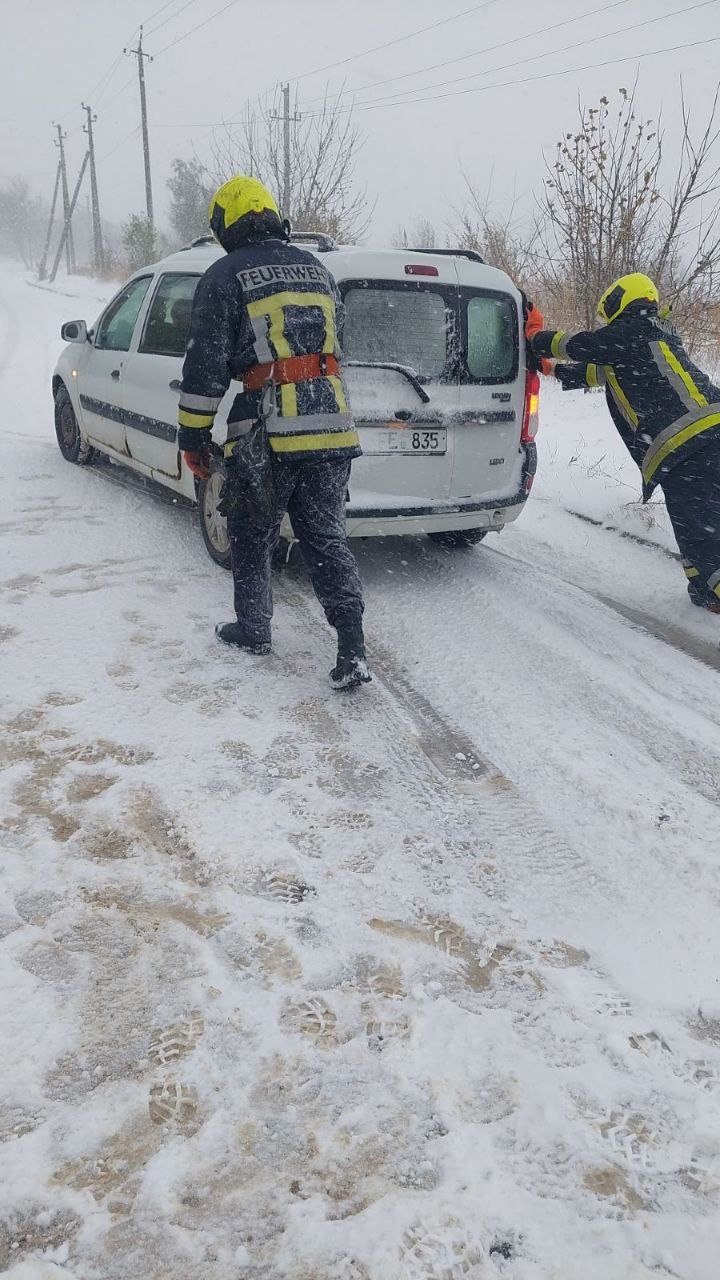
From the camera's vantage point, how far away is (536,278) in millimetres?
11922

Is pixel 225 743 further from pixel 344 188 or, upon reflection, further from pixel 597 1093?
pixel 344 188

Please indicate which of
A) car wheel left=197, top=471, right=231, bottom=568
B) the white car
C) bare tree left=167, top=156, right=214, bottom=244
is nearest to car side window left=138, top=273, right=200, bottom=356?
the white car

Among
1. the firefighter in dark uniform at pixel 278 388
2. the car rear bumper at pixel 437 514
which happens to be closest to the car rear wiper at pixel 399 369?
the car rear bumper at pixel 437 514

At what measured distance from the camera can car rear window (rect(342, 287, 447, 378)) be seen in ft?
13.9

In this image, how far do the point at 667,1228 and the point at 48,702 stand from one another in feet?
8.35

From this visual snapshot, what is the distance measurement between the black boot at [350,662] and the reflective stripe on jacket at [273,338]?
29.1 inches

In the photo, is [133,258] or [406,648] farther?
[133,258]

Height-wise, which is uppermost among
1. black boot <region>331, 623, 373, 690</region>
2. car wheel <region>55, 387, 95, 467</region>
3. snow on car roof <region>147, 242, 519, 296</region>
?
snow on car roof <region>147, 242, 519, 296</region>

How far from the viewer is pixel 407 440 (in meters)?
4.45

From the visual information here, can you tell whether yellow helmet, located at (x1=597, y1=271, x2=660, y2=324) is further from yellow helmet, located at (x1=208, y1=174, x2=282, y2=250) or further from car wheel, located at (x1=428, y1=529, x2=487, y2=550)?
yellow helmet, located at (x1=208, y1=174, x2=282, y2=250)

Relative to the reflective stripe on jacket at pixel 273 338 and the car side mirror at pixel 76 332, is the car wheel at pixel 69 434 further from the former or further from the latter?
the reflective stripe on jacket at pixel 273 338

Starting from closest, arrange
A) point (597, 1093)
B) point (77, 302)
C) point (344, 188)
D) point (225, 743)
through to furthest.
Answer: point (597, 1093), point (225, 743), point (344, 188), point (77, 302)

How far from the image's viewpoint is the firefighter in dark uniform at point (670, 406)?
4.45 meters

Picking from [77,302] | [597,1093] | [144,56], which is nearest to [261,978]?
[597,1093]
